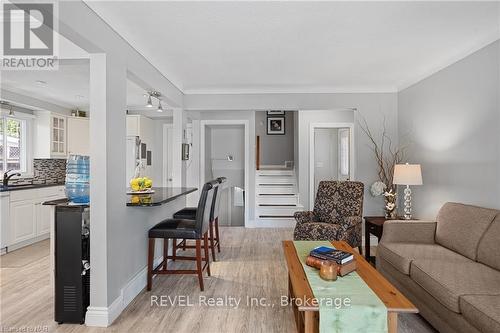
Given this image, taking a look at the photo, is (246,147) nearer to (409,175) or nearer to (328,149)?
(328,149)

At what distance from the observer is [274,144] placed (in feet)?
29.6

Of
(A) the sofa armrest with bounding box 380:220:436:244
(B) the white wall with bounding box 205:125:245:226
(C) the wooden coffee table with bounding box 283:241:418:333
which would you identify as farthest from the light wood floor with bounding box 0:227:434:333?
(B) the white wall with bounding box 205:125:245:226

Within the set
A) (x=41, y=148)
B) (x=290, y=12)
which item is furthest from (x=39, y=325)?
(x=41, y=148)

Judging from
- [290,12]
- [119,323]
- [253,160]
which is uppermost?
[290,12]

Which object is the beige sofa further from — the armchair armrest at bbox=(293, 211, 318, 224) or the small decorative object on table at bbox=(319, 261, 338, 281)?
the armchair armrest at bbox=(293, 211, 318, 224)

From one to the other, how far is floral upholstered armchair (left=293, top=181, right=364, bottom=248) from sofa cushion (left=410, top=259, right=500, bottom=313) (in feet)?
4.14

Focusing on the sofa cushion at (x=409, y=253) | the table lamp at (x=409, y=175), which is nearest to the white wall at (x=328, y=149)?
the table lamp at (x=409, y=175)

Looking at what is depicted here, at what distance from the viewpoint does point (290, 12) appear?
2416 mm

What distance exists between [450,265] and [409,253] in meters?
0.38

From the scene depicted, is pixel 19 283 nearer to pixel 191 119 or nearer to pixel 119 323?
pixel 119 323

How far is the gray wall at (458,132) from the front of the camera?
9.41ft

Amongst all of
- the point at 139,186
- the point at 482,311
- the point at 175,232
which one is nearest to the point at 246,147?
the point at 139,186

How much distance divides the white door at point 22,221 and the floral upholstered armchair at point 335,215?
12.9 ft

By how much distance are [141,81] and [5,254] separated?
10.6 feet
